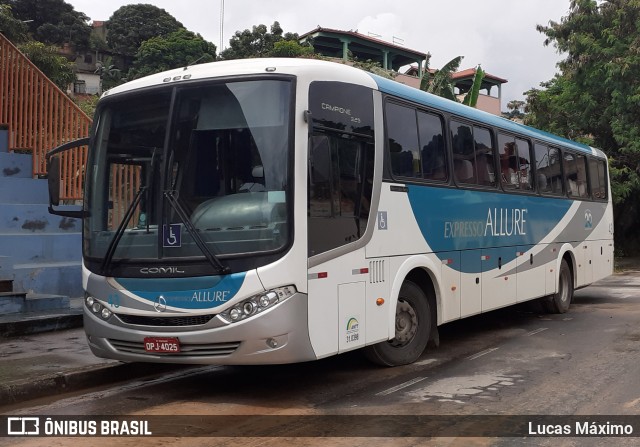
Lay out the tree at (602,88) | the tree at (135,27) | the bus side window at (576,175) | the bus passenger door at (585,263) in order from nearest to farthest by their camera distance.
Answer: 1. the bus side window at (576,175)
2. the bus passenger door at (585,263)
3. the tree at (602,88)
4. the tree at (135,27)

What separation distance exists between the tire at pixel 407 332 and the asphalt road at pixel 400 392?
0.15 m

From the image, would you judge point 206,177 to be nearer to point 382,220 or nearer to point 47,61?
point 382,220

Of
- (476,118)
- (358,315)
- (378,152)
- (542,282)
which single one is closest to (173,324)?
(358,315)

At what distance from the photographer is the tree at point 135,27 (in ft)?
249

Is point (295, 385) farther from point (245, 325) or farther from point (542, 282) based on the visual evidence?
point (542, 282)

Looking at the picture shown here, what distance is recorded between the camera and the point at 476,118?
967 centimetres

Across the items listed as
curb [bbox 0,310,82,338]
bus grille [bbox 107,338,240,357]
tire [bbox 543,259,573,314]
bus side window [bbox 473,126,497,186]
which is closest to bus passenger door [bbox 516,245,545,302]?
tire [bbox 543,259,573,314]

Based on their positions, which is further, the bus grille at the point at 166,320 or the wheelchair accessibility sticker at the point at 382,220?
the wheelchair accessibility sticker at the point at 382,220

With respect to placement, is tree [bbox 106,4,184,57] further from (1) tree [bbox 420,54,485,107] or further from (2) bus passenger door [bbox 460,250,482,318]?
(2) bus passenger door [bbox 460,250,482,318]

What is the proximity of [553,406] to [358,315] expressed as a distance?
6.49ft

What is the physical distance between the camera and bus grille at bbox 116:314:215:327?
6035 mm

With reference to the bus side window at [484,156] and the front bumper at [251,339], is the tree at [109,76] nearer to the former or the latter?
the bus side window at [484,156]

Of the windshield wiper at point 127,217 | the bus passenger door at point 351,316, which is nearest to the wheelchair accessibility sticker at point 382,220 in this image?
the bus passenger door at point 351,316

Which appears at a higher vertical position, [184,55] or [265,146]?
[184,55]
